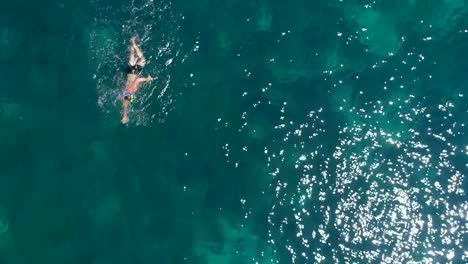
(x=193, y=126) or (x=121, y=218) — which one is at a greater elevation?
(x=193, y=126)

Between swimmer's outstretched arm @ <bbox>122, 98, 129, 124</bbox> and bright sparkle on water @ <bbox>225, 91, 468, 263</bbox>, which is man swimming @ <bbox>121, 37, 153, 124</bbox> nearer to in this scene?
swimmer's outstretched arm @ <bbox>122, 98, 129, 124</bbox>

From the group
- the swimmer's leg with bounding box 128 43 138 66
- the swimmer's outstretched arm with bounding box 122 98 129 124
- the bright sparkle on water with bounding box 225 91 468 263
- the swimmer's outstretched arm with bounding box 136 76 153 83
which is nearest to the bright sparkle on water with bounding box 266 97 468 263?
the bright sparkle on water with bounding box 225 91 468 263

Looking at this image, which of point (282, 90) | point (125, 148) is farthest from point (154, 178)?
point (282, 90)

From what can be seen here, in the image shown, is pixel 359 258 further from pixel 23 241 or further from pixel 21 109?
pixel 21 109

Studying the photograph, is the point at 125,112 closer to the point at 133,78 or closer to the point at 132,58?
the point at 133,78

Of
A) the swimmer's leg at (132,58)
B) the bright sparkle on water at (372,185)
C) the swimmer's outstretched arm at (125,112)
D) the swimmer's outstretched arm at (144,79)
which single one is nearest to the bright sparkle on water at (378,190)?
the bright sparkle on water at (372,185)

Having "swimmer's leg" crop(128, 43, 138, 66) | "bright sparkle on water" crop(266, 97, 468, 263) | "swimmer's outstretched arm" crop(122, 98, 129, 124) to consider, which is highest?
"swimmer's leg" crop(128, 43, 138, 66)
